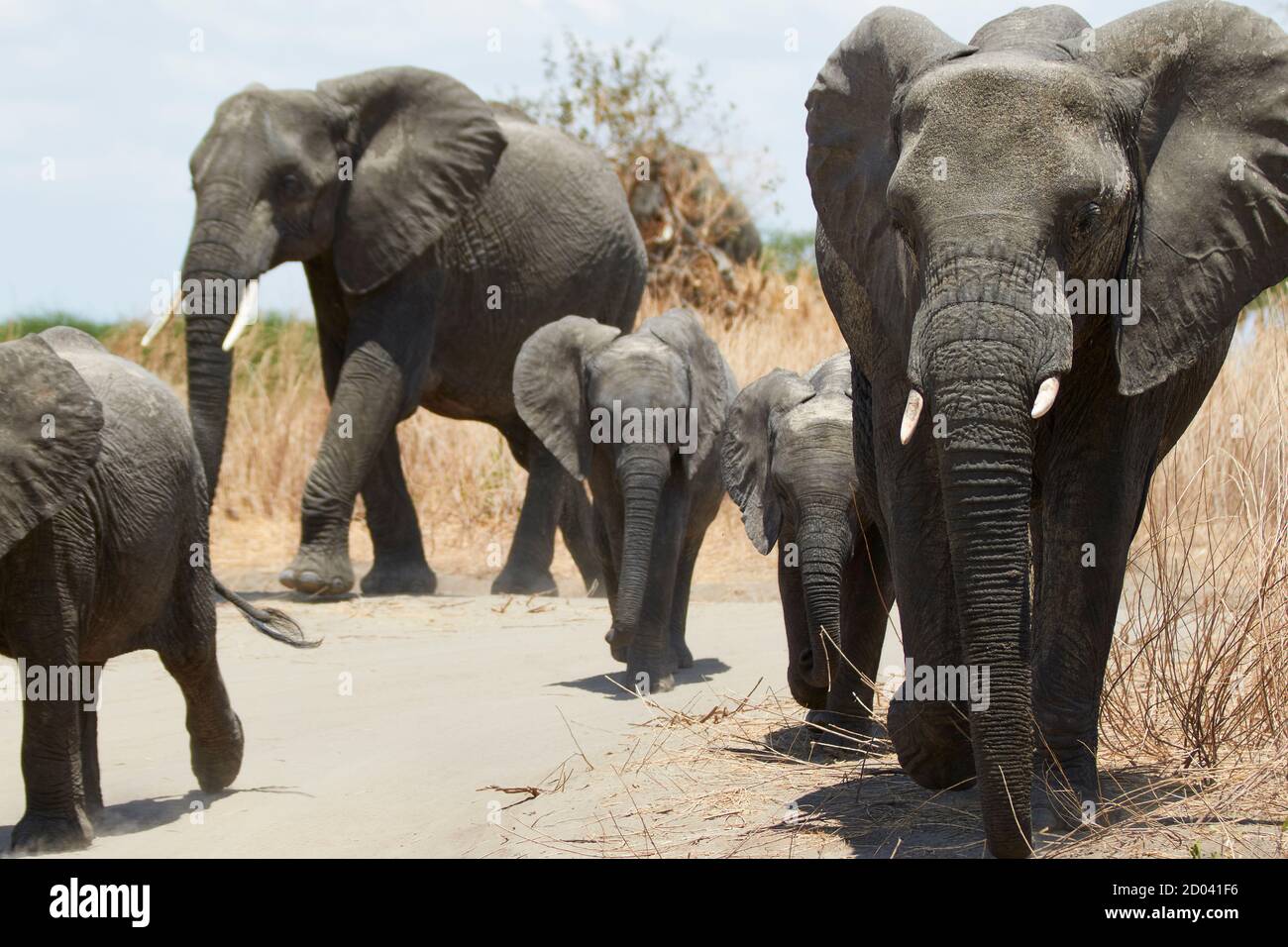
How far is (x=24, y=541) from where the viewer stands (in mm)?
5367

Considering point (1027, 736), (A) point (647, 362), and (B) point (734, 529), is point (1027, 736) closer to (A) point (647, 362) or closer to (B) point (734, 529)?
(A) point (647, 362)

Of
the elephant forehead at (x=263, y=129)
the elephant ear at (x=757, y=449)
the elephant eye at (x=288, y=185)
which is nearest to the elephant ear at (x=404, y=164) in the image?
the elephant forehead at (x=263, y=129)

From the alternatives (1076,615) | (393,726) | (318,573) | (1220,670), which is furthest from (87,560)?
(318,573)

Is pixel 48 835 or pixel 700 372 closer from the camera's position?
pixel 48 835

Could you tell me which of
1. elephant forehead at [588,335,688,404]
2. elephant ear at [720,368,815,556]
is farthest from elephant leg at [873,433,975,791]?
elephant forehead at [588,335,688,404]

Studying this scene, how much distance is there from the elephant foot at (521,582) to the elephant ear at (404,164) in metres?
1.97

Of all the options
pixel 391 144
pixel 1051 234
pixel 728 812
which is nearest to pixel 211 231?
pixel 391 144

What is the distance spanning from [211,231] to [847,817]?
6666 millimetres

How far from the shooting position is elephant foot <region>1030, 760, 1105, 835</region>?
4707 millimetres

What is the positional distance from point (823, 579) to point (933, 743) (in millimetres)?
1372

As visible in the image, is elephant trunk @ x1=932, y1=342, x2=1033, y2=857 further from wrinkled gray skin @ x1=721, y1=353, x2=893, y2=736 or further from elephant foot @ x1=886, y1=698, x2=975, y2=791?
wrinkled gray skin @ x1=721, y1=353, x2=893, y2=736

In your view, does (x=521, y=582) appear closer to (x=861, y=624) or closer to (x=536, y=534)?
(x=536, y=534)

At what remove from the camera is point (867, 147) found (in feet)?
Result: 16.3

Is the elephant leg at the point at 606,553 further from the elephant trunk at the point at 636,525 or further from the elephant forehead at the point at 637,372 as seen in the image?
the elephant forehead at the point at 637,372
